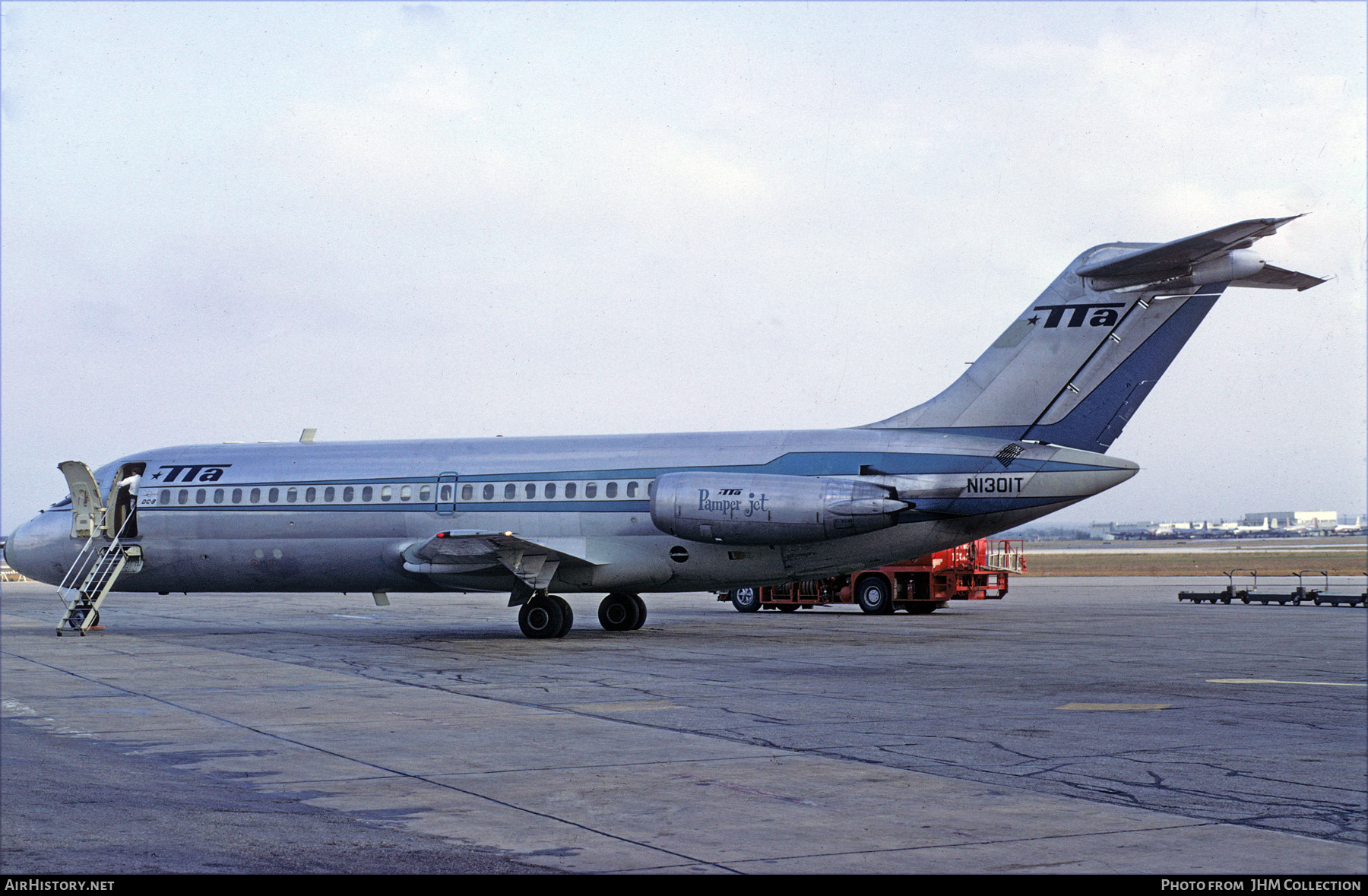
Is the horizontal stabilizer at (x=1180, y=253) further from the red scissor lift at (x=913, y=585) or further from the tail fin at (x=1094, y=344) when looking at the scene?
the red scissor lift at (x=913, y=585)

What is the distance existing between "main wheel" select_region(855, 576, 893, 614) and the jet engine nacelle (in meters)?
10.3

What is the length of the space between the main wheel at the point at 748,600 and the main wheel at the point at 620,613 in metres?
8.47

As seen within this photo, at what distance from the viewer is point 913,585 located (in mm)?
30547

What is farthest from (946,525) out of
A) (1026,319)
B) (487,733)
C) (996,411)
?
(487,733)

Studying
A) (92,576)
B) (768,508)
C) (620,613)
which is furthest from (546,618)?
(92,576)

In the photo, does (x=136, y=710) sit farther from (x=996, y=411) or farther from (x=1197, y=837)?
(x=996, y=411)

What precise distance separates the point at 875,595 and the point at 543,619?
36.0 feet

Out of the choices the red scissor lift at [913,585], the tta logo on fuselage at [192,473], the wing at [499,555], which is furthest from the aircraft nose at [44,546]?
the red scissor lift at [913,585]

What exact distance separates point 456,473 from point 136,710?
11.5 m

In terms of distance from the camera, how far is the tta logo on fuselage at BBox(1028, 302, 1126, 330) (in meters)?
19.8

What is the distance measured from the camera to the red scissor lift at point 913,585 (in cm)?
3023

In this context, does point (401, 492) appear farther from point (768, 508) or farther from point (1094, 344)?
point (1094, 344)
